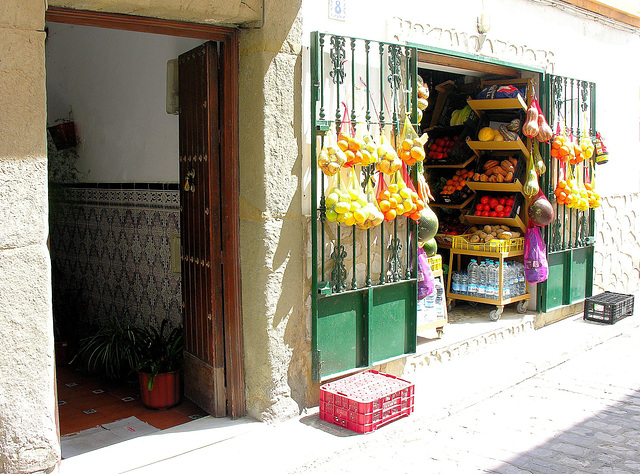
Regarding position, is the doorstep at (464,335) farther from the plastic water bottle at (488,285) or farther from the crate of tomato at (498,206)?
the crate of tomato at (498,206)

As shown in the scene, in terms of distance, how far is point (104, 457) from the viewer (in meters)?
3.92

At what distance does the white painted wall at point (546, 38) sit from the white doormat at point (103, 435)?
2.40m

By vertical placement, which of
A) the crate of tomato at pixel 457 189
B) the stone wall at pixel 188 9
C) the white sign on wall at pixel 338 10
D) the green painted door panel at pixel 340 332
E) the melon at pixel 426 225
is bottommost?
the green painted door panel at pixel 340 332

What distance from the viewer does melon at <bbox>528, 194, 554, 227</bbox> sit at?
666 centimetres

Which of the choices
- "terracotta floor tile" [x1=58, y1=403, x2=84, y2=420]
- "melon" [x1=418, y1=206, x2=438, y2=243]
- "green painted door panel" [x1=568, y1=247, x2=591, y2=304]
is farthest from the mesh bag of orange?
"green painted door panel" [x1=568, y1=247, x2=591, y2=304]

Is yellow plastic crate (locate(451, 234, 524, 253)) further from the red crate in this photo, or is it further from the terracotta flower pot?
the terracotta flower pot

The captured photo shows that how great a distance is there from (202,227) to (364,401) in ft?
5.33

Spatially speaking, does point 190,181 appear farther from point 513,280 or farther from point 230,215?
point 513,280

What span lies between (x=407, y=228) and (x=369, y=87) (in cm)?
113

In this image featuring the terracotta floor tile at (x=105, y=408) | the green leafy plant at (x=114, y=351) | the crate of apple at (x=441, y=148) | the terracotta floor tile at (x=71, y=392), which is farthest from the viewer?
the crate of apple at (x=441, y=148)

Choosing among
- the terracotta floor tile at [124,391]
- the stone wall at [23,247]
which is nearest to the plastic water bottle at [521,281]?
the terracotta floor tile at [124,391]

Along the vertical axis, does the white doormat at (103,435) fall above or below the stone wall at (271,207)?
below

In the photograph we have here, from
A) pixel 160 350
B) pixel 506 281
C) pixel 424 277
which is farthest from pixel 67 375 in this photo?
pixel 506 281

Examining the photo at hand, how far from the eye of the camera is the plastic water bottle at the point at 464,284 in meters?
7.03
